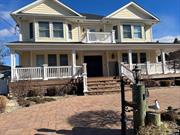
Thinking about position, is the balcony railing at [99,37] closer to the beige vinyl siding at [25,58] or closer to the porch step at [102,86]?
the porch step at [102,86]

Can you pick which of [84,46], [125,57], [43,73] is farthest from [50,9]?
[125,57]

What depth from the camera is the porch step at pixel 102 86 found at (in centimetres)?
1959

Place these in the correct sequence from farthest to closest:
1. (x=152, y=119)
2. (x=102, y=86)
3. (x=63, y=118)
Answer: (x=102, y=86) → (x=63, y=118) → (x=152, y=119)

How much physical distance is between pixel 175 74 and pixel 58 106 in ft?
46.5

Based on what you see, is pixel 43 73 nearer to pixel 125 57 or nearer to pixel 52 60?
pixel 52 60

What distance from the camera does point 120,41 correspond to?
27047 millimetres

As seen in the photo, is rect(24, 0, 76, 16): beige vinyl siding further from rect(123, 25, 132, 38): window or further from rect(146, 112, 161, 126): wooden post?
rect(146, 112, 161, 126): wooden post

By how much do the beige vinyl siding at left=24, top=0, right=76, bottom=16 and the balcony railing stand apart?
9.00ft

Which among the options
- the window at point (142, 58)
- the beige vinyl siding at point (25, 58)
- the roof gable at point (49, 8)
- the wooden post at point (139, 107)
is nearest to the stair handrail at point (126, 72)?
the window at point (142, 58)

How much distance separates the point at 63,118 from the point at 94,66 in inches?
604

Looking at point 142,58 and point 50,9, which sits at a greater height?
point 50,9

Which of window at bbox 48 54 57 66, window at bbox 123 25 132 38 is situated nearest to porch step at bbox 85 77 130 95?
window at bbox 48 54 57 66

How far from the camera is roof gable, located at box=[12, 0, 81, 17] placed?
79.5 feet

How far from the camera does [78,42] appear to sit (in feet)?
81.7
